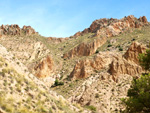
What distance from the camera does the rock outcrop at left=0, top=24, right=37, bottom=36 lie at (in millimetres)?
76044

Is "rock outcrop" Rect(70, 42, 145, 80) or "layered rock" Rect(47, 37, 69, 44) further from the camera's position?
"layered rock" Rect(47, 37, 69, 44)

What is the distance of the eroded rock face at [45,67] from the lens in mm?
54250

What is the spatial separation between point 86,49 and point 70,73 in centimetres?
2078

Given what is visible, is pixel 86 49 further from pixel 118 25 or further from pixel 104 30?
pixel 118 25

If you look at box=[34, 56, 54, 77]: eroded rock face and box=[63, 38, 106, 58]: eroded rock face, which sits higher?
box=[63, 38, 106, 58]: eroded rock face

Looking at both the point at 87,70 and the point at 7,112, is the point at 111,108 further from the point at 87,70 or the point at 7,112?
the point at 7,112

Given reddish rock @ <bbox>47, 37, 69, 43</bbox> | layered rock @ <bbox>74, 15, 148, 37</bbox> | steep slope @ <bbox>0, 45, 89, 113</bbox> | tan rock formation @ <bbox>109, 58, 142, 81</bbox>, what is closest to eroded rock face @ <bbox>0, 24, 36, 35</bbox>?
reddish rock @ <bbox>47, 37, 69, 43</bbox>

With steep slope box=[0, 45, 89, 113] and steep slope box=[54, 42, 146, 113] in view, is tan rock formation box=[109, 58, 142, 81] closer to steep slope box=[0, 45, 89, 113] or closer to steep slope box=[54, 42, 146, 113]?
steep slope box=[54, 42, 146, 113]

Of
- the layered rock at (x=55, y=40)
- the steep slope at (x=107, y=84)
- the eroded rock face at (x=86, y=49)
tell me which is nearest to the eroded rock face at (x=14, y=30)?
the layered rock at (x=55, y=40)

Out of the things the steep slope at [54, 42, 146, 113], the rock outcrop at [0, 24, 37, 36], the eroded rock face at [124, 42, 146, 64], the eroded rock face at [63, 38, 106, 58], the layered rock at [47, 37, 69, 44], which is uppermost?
the rock outcrop at [0, 24, 37, 36]

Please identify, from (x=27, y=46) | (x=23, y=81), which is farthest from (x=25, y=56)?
(x=23, y=81)

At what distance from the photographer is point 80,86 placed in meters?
35.6

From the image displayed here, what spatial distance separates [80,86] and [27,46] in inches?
1594

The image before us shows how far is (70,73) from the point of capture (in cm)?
4762
